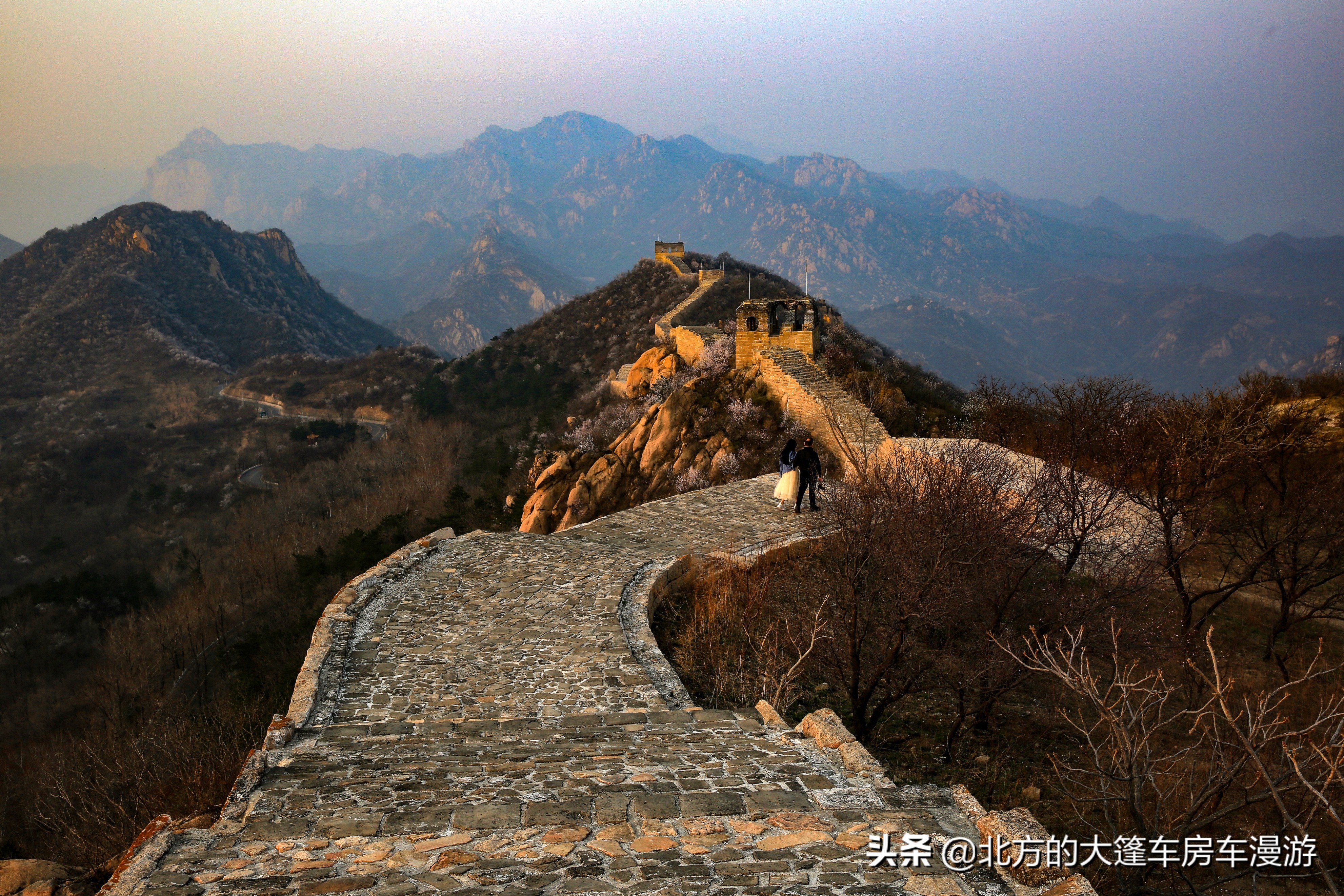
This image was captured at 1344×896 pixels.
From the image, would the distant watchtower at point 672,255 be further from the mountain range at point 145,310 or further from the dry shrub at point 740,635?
the mountain range at point 145,310

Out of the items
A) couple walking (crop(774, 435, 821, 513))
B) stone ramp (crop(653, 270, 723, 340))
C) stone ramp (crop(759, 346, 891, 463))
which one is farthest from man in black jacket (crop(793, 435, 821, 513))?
stone ramp (crop(653, 270, 723, 340))

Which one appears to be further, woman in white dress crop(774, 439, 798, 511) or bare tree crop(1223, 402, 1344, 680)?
woman in white dress crop(774, 439, 798, 511)

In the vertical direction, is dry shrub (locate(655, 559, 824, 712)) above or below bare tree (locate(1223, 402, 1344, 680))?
below

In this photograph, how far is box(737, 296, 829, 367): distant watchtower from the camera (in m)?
21.5

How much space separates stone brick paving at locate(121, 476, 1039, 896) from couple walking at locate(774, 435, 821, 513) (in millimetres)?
5477

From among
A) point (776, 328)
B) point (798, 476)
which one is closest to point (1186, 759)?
point (798, 476)

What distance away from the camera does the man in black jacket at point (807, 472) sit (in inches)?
516

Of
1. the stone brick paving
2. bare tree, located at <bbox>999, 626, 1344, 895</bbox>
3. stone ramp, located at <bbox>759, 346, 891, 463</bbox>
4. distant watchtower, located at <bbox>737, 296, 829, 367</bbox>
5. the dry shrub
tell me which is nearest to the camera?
the stone brick paving

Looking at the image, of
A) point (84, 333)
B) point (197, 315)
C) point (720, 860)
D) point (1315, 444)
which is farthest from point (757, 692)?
point (197, 315)

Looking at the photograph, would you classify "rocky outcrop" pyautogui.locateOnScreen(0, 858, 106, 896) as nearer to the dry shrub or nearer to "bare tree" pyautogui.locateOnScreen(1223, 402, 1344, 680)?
the dry shrub

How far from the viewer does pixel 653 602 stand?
9672 mm

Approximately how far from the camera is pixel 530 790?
14.8 feet

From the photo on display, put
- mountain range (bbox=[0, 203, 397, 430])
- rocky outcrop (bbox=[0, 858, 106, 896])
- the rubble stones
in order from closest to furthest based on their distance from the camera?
rocky outcrop (bbox=[0, 858, 106, 896])
the rubble stones
mountain range (bbox=[0, 203, 397, 430])

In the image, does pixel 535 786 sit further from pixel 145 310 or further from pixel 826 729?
pixel 145 310
